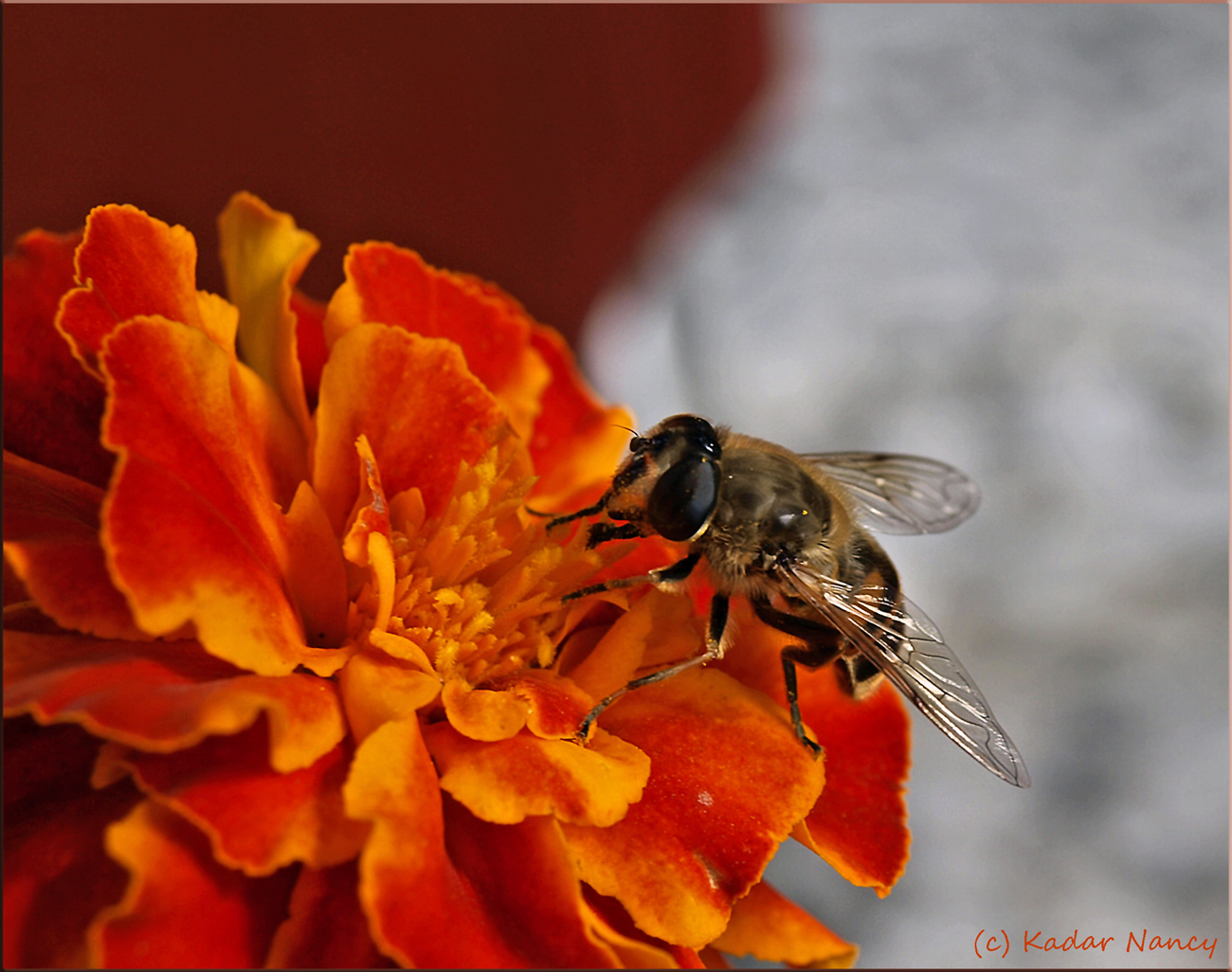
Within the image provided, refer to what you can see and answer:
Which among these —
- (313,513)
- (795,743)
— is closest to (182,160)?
(313,513)

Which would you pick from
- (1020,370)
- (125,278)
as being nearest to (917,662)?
(125,278)

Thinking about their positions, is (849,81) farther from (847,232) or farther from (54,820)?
(54,820)

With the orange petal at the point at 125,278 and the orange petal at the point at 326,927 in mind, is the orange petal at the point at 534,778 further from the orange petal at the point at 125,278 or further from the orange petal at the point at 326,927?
the orange petal at the point at 125,278

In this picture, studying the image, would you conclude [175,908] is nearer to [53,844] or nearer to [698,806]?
[53,844]

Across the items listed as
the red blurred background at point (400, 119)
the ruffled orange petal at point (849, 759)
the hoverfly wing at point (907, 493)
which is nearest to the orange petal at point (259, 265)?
the ruffled orange petal at point (849, 759)

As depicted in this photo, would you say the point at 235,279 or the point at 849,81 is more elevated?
the point at 849,81
